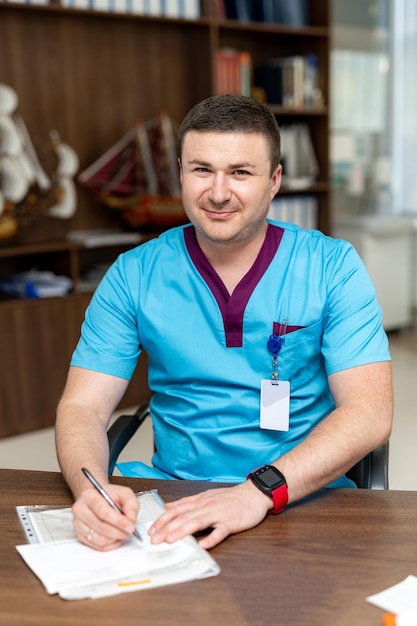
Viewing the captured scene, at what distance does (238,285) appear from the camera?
164cm

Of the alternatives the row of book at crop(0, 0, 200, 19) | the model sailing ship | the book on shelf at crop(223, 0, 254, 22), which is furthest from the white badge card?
the book on shelf at crop(223, 0, 254, 22)

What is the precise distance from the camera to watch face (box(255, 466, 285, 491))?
1.24m

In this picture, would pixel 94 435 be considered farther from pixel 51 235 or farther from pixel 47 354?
pixel 51 235

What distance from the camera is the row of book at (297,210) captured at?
4.57 meters

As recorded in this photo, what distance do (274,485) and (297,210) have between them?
141 inches

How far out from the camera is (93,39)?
394 cm

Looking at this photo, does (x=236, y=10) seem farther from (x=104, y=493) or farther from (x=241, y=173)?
(x=104, y=493)

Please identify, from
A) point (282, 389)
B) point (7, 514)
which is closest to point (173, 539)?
point (7, 514)

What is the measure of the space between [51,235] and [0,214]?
21.3 inches

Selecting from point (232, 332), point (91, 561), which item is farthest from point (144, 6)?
point (91, 561)

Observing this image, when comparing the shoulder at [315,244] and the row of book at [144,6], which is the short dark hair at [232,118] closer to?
the shoulder at [315,244]

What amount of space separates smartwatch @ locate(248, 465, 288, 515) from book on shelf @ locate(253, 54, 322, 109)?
11.7ft

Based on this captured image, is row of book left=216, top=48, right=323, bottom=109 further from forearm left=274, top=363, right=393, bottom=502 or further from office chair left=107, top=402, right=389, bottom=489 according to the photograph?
forearm left=274, top=363, right=393, bottom=502

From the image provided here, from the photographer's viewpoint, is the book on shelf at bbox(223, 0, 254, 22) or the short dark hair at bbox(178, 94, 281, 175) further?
the book on shelf at bbox(223, 0, 254, 22)
